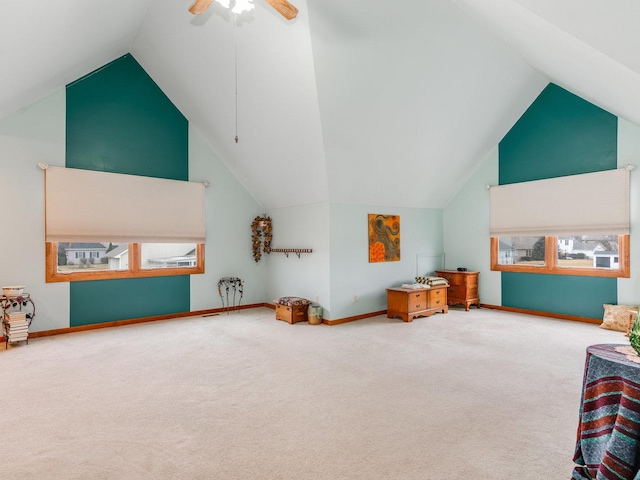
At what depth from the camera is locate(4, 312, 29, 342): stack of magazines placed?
454 cm

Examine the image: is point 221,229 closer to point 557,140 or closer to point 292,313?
point 292,313

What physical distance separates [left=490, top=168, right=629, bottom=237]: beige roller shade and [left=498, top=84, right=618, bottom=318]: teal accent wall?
17 cm

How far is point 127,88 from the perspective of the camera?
18.8 ft

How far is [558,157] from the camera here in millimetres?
5922

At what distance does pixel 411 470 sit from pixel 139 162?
221 inches

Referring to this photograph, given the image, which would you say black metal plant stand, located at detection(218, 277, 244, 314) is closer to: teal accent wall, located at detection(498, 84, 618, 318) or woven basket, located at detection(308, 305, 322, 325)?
woven basket, located at detection(308, 305, 322, 325)

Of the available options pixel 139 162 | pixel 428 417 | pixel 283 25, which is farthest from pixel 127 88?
pixel 428 417

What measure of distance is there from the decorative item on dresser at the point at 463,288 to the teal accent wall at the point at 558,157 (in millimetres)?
471

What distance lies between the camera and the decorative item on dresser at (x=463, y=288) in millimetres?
6660

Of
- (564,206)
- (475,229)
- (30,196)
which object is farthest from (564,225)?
(30,196)

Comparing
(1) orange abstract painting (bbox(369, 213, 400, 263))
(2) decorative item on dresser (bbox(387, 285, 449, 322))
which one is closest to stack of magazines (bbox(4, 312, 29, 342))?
(1) orange abstract painting (bbox(369, 213, 400, 263))

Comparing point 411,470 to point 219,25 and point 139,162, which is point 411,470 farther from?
point 139,162

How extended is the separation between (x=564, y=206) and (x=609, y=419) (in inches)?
192

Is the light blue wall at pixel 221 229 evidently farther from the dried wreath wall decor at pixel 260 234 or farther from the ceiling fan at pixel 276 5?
the ceiling fan at pixel 276 5
